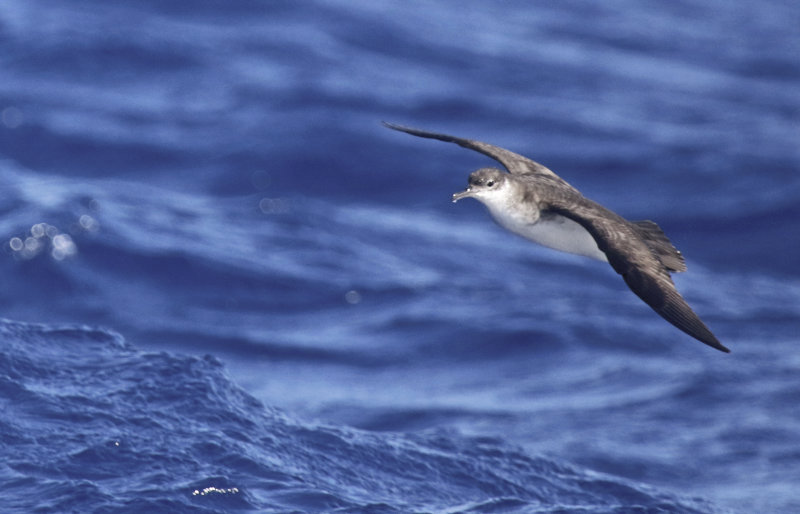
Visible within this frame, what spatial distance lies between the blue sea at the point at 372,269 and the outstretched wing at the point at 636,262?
2392 mm

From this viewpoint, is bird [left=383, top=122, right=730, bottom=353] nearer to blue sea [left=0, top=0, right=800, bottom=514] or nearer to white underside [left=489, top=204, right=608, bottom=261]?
white underside [left=489, top=204, right=608, bottom=261]

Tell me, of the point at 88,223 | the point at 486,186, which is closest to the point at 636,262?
the point at 486,186

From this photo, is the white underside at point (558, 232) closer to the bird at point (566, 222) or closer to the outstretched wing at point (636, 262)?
the bird at point (566, 222)

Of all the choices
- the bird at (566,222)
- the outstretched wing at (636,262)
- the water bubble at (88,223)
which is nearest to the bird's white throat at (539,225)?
the bird at (566,222)

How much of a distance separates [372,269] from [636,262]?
353 inches

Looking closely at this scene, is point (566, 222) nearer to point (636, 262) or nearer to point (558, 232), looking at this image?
point (558, 232)

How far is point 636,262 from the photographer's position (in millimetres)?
7539

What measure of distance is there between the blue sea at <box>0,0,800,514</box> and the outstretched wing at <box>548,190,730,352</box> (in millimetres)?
2392

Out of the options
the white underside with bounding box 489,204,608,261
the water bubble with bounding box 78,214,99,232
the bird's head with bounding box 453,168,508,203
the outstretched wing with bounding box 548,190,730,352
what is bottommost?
the outstretched wing with bounding box 548,190,730,352

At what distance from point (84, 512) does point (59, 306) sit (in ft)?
21.0

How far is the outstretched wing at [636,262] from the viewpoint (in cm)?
698

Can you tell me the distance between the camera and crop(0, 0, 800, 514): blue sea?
9.70m

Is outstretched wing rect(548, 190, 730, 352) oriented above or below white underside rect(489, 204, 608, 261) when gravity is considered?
below

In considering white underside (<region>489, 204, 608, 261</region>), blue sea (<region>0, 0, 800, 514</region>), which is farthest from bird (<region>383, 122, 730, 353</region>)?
blue sea (<region>0, 0, 800, 514</region>)
